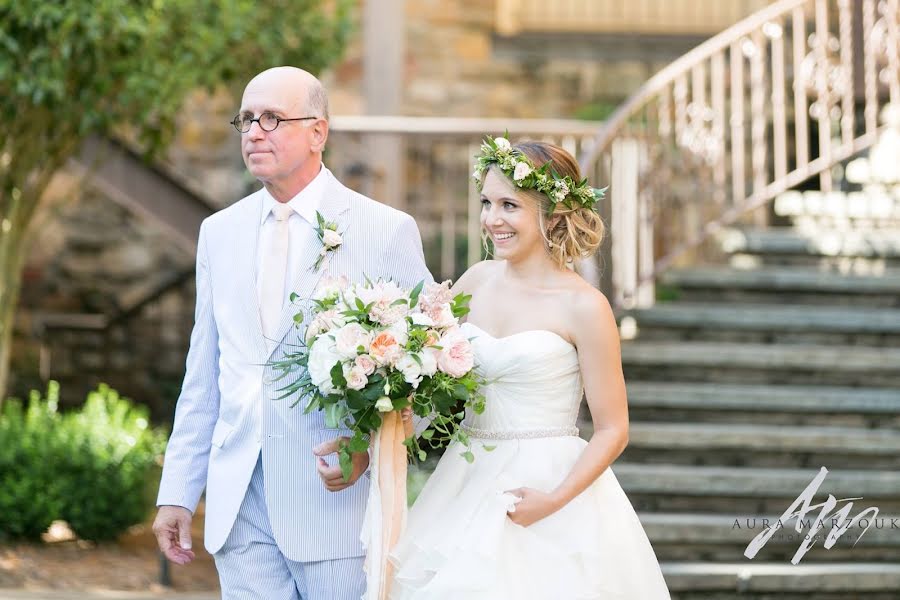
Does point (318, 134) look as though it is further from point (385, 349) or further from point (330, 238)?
point (385, 349)

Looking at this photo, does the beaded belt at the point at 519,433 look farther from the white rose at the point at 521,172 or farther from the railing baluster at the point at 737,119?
the railing baluster at the point at 737,119

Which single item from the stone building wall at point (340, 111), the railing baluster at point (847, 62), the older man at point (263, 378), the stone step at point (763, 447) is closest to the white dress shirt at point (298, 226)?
the older man at point (263, 378)

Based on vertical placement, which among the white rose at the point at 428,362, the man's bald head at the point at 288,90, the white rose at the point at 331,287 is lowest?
the white rose at the point at 428,362

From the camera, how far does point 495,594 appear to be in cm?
308

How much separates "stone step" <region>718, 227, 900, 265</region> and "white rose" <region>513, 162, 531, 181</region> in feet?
17.1

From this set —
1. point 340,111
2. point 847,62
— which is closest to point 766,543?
point 847,62

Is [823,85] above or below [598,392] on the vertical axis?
above

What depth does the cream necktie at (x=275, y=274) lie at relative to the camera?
331cm

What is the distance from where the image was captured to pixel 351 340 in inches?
115

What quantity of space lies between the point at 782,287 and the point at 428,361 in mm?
5284

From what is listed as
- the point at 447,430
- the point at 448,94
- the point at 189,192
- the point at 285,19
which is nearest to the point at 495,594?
the point at 447,430

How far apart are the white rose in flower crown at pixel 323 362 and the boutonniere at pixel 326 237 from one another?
381 millimetres

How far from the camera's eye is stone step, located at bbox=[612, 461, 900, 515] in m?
6.16

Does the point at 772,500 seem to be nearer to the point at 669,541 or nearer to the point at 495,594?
the point at 669,541
